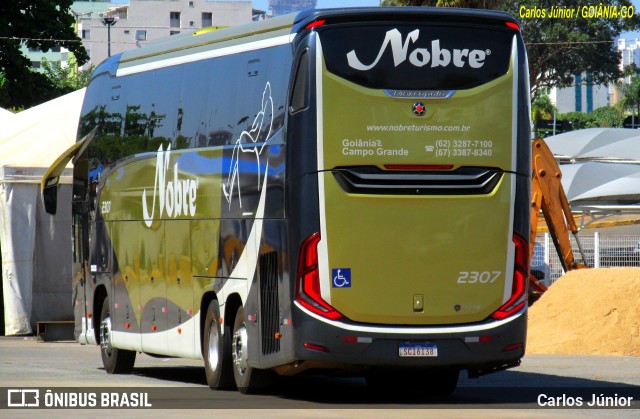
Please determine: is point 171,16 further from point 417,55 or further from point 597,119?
point 417,55

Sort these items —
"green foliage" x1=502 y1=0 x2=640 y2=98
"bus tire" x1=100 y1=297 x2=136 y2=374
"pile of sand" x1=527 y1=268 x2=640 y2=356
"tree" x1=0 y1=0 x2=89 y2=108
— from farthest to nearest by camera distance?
"green foliage" x1=502 y1=0 x2=640 y2=98, "tree" x1=0 y1=0 x2=89 y2=108, "pile of sand" x1=527 y1=268 x2=640 y2=356, "bus tire" x1=100 y1=297 x2=136 y2=374

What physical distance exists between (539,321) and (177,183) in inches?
453

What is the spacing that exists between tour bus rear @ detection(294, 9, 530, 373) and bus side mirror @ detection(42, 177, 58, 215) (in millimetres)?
9332

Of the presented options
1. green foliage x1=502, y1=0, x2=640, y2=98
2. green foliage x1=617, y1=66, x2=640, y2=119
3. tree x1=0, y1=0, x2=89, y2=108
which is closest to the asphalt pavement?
tree x1=0, y1=0, x2=89, y2=108

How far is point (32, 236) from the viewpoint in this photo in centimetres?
2894

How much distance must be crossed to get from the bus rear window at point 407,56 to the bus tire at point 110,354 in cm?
756

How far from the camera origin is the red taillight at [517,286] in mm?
14625

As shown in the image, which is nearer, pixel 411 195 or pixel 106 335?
pixel 411 195

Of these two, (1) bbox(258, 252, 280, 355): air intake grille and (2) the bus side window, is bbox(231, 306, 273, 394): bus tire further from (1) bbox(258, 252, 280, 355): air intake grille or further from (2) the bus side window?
(2) the bus side window

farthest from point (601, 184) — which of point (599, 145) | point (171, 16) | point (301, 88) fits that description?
point (171, 16)

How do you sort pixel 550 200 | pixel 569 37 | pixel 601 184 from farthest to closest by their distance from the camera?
1. pixel 569 37
2. pixel 601 184
3. pixel 550 200

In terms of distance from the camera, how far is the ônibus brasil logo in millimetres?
17031

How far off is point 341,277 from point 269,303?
0.99 meters

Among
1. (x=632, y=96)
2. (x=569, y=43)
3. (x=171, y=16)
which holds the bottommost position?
(x=569, y=43)
